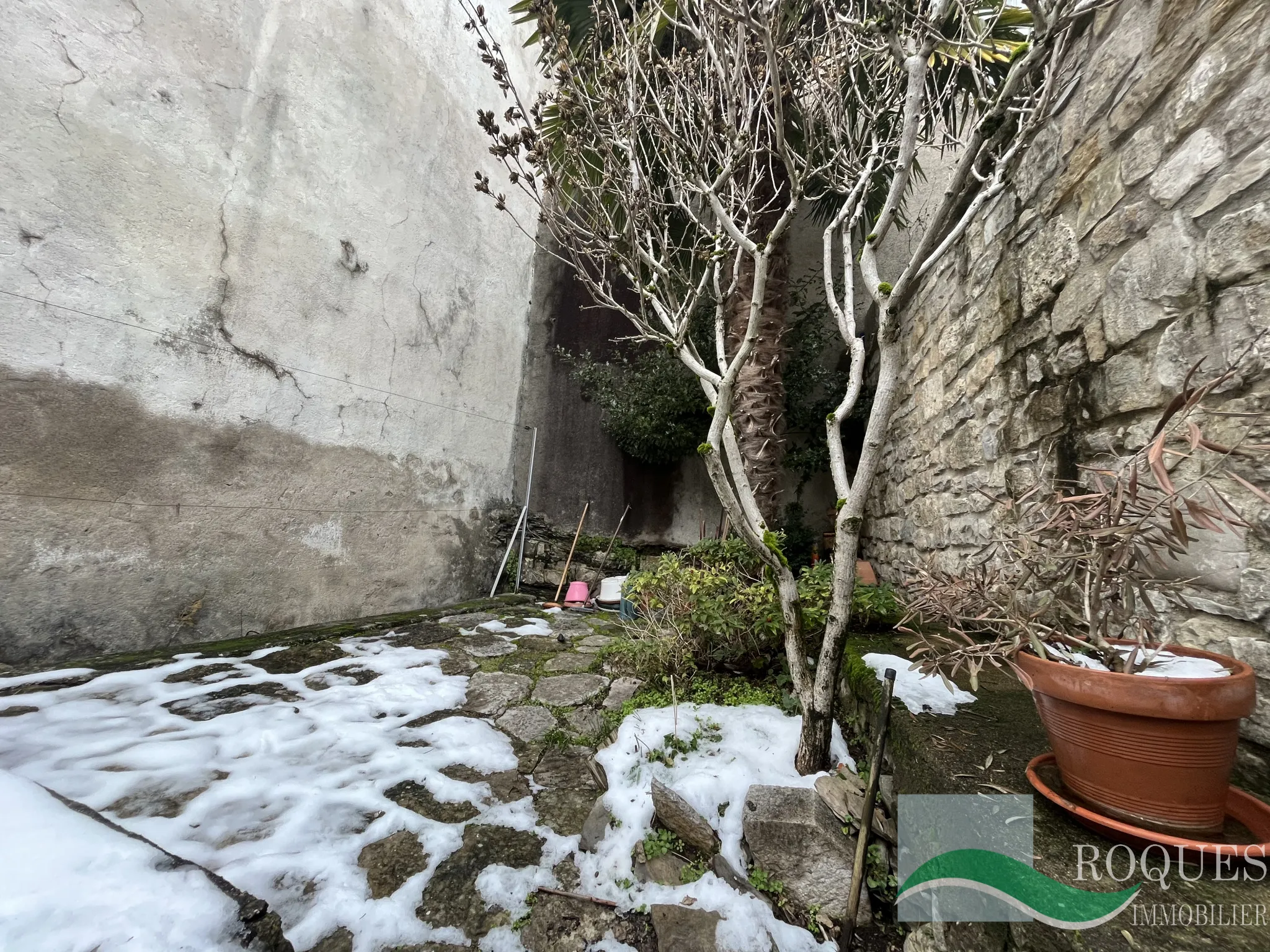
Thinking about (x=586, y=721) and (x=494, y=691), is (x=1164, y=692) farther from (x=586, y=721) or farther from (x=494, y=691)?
(x=494, y=691)

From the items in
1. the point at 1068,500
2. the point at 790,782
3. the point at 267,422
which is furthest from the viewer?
the point at 267,422

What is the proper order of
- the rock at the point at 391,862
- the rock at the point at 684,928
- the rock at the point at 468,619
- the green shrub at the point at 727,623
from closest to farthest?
the rock at the point at 684,928, the rock at the point at 391,862, the green shrub at the point at 727,623, the rock at the point at 468,619

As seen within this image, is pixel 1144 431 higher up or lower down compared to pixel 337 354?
lower down

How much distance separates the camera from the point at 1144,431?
135cm

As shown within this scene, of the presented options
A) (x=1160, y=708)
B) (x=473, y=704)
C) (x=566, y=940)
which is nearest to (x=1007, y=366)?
(x=1160, y=708)

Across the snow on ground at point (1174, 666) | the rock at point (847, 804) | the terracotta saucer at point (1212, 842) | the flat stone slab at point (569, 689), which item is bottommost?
the flat stone slab at point (569, 689)

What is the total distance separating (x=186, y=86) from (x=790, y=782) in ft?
15.9

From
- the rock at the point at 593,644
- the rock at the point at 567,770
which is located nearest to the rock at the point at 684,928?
the rock at the point at 567,770

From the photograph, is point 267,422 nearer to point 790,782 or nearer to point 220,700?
point 220,700

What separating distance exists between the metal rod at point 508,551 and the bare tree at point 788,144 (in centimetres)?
307

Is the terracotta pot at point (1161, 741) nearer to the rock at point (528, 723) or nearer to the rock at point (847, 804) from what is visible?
the rock at point (847, 804)

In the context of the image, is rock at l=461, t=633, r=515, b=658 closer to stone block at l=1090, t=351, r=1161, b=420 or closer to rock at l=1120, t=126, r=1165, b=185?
stone block at l=1090, t=351, r=1161, b=420

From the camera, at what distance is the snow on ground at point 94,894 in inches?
34.3

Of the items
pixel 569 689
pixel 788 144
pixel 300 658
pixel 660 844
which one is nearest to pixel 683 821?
pixel 660 844
